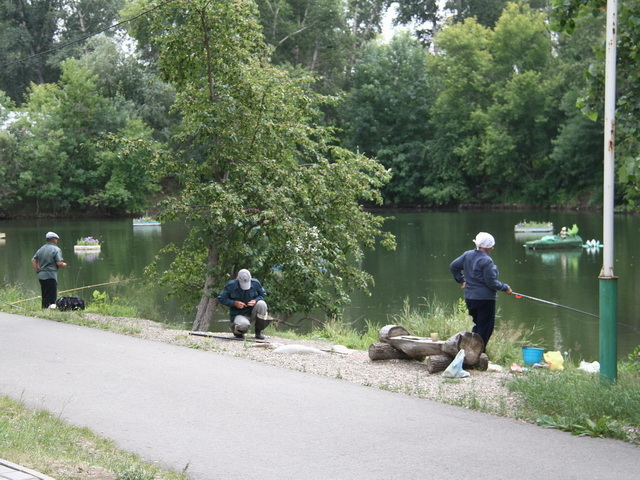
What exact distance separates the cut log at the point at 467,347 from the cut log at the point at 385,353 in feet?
3.26

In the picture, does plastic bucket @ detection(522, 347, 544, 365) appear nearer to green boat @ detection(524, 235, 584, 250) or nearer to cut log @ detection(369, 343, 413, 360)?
cut log @ detection(369, 343, 413, 360)

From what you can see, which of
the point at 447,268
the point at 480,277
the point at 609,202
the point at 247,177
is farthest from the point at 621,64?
the point at 447,268

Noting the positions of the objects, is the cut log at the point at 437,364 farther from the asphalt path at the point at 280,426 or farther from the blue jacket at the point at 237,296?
the blue jacket at the point at 237,296

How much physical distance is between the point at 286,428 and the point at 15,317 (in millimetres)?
9894

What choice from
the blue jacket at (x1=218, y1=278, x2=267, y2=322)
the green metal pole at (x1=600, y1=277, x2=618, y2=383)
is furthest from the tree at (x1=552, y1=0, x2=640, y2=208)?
the blue jacket at (x1=218, y1=278, x2=267, y2=322)

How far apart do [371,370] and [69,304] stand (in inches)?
328

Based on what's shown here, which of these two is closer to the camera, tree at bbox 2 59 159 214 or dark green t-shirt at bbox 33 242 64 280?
dark green t-shirt at bbox 33 242 64 280

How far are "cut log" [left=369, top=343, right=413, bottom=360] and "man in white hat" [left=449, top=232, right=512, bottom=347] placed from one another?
3.59 ft

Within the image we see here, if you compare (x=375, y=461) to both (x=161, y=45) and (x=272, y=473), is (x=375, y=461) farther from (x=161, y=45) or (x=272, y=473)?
(x=161, y=45)

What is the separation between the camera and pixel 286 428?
7375 mm

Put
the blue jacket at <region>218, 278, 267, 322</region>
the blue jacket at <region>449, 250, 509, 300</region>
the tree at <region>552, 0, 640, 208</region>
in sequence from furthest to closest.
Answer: the blue jacket at <region>218, 278, 267, 322</region> < the blue jacket at <region>449, 250, 509, 300</region> < the tree at <region>552, 0, 640, 208</region>

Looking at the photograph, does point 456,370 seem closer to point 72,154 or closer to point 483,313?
point 483,313

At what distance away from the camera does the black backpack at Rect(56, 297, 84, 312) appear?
16781 mm

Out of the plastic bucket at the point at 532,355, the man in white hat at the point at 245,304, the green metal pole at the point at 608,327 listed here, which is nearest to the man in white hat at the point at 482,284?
the plastic bucket at the point at 532,355
